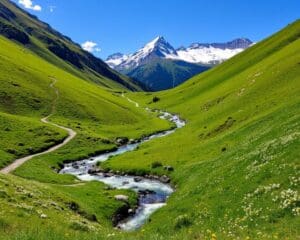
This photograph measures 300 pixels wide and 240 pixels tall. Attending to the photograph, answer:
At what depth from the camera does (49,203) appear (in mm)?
35719

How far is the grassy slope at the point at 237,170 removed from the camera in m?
24.1

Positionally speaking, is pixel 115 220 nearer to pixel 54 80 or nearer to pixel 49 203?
pixel 49 203

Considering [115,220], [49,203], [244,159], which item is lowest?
[115,220]

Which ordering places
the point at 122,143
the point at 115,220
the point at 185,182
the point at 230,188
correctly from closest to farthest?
the point at 230,188, the point at 115,220, the point at 185,182, the point at 122,143

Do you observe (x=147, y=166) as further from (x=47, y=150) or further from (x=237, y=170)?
(x=237, y=170)

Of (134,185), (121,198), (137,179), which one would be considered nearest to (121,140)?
(137,179)

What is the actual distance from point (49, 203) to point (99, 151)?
46.6 metres

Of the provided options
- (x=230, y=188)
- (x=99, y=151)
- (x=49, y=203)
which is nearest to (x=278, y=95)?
(x=99, y=151)

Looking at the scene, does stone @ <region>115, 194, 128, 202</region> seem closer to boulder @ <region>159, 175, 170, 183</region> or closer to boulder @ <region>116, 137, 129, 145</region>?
boulder @ <region>159, 175, 170, 183</region>

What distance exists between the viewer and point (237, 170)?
120 ft

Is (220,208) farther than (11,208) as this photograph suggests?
Yes

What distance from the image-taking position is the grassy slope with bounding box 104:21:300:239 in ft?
79.2

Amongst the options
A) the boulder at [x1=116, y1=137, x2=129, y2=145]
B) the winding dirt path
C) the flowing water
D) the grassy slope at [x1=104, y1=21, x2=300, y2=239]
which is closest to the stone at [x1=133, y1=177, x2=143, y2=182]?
the flowing water

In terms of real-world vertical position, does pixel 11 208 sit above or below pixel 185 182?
above
